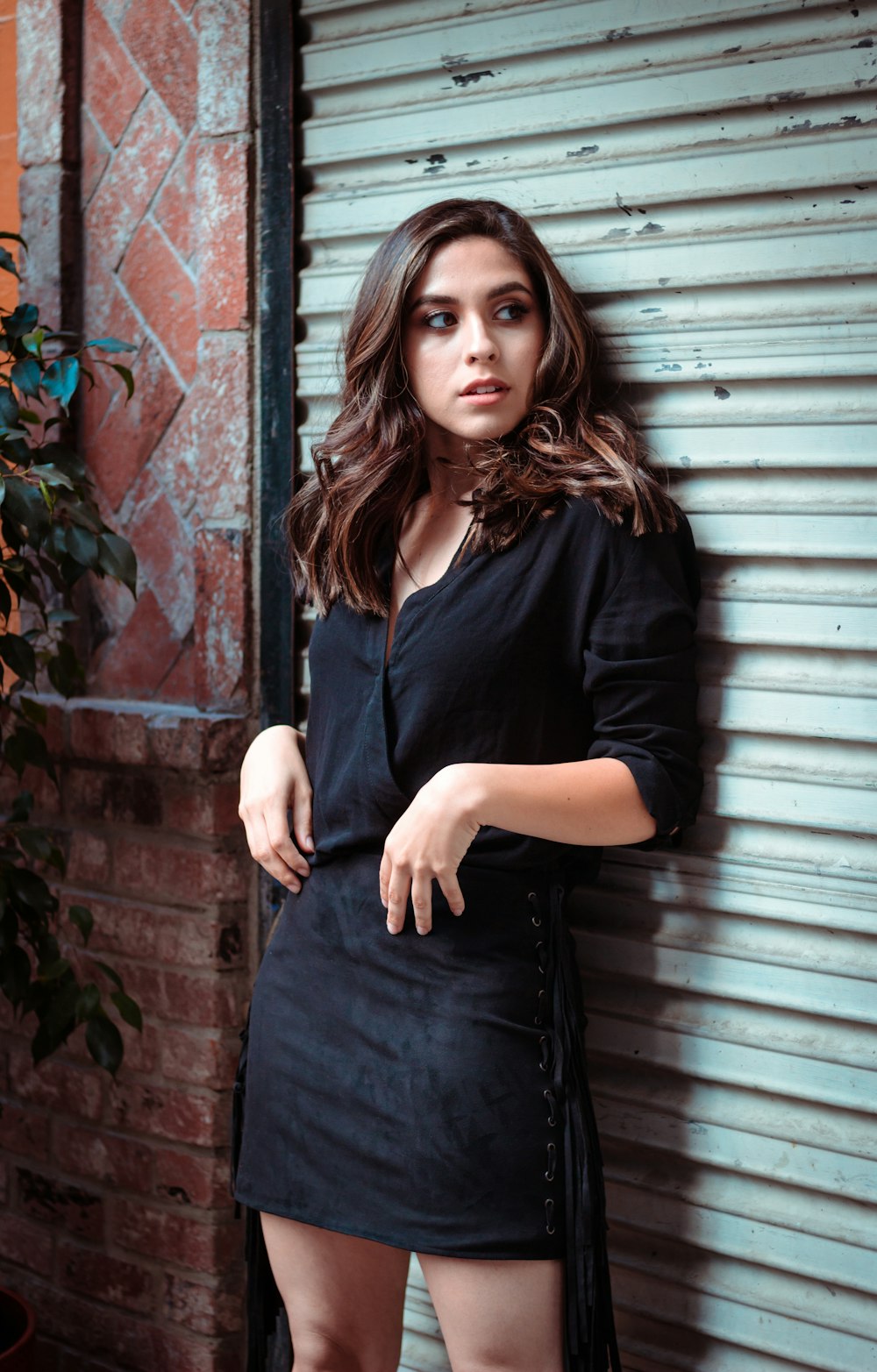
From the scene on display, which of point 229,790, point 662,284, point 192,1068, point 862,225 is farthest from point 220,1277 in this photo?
point 862,225

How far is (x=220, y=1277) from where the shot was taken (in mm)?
2281

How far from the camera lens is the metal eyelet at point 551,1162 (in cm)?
157

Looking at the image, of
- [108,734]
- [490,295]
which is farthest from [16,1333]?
[490,295]

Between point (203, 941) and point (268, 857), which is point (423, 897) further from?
point (203, 941)

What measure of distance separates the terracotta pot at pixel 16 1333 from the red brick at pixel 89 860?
73 centimetres

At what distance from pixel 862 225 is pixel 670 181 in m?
0.28

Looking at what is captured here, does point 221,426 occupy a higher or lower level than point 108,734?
higher

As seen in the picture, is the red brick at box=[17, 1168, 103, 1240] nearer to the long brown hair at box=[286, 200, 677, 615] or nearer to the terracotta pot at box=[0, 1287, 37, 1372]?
the terracotta pot at box=[0, 1287, 37, 1372]

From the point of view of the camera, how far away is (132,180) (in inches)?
92.7

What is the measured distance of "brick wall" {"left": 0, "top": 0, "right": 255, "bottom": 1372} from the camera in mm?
2229

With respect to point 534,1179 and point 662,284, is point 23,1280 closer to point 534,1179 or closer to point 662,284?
point 534,1179

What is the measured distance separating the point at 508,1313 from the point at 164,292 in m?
1.76

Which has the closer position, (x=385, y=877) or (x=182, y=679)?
(x=385, y=877)

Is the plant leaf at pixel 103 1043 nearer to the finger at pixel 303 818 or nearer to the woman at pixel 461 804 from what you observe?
the woman at pixel 461 804
